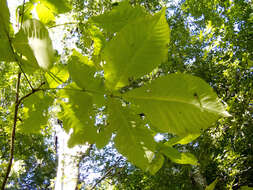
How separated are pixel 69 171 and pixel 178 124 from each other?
2387 millimetres

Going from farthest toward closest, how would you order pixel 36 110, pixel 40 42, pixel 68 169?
pixel 68 169 < pixel 36 110 < pixel 40 42

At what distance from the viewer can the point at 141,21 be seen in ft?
0.82

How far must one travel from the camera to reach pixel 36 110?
1.53 ft

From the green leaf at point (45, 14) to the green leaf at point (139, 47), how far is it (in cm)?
25

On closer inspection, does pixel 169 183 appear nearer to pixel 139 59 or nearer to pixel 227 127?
pixel 227 127

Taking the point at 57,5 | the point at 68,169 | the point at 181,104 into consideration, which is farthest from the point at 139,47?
the point at 68,169

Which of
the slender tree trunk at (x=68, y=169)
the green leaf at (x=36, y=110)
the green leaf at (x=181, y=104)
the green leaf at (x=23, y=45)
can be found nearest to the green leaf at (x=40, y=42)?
the green leaf at (x=23, y=45)

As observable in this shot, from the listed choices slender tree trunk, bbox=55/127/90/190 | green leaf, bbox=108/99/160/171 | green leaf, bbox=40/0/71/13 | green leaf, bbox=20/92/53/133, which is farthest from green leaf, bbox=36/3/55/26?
slender tree trunk, bbox=55/127/90/190

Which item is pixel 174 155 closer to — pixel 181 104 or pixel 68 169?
pixel 181 104

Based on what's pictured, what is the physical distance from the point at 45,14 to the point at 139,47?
0.93 feet

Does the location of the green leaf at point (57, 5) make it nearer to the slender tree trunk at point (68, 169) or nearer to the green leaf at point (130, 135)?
the green leaf at point (130, 135)

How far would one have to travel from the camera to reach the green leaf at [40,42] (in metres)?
0.24

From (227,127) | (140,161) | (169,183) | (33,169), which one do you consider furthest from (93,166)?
(33,169)

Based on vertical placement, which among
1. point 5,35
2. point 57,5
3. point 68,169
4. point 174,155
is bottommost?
point 174,155
